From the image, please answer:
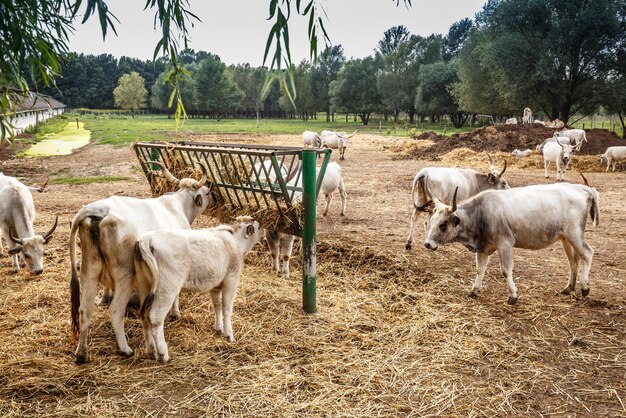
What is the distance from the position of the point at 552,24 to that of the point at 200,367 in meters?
33.0

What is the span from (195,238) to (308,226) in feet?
4.71

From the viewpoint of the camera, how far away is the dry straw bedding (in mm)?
3934

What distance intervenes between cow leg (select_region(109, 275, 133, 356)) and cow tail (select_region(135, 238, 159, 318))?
271 mm

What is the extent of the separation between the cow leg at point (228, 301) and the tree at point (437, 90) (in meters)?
55.0

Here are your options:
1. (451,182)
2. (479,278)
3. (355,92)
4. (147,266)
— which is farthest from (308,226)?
(355,92)

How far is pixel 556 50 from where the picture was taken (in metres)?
29.5

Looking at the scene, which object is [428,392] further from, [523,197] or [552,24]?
[552,24]

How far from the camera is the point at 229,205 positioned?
677 cm

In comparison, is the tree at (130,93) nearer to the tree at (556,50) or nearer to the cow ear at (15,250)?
the tree at (556,50)

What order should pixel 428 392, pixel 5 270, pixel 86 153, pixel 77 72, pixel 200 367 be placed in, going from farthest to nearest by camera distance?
pixel 77 72
pixel 86 153
pixel 5 270
pixel 200 367
pixel 428 392

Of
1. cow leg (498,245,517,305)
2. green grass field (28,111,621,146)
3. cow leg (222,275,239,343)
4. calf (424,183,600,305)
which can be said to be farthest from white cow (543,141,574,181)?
green grass field (28,111,621,146)

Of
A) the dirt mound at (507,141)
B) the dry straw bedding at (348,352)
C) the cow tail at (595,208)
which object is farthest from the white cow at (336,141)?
the cow tail at (595,208)

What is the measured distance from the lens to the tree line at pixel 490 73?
91.7 ft

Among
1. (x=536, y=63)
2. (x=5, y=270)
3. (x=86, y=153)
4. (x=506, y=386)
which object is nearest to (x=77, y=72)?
(x=86, y=153)
